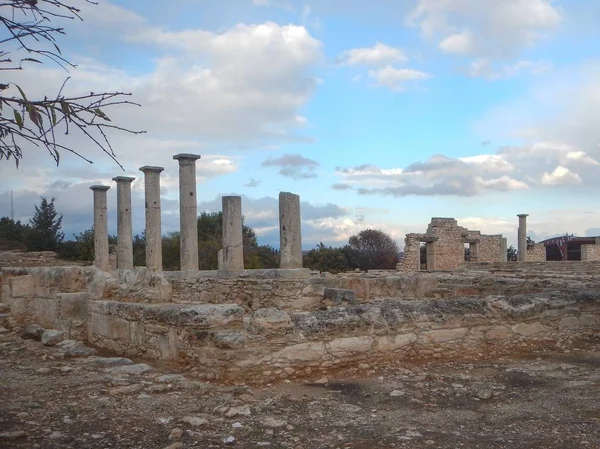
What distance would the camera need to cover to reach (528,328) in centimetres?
682

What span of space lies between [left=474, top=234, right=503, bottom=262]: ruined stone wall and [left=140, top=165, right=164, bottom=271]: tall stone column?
20.7 m

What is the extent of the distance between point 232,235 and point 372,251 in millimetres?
26625

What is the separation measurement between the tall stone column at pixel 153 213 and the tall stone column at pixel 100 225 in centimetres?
333

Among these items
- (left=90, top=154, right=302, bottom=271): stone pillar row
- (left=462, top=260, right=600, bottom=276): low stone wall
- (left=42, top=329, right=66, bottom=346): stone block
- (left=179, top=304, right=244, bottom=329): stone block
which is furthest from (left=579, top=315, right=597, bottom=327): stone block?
(left=462, top=260, right=600, bottom=276): low stone wall

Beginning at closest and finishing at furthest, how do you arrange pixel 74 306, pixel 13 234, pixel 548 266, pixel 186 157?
pixel 74 306 → pixel 186 157 → pixel 548 266 → pixel 13 234

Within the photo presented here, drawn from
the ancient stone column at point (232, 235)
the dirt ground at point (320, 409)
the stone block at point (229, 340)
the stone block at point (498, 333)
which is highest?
the ancient stone column at point (232, 235)

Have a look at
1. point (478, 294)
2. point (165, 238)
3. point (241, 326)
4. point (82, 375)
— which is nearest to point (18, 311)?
point (82, 375)

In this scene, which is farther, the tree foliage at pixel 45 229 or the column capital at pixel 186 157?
the tree foliage at pixel 45 229

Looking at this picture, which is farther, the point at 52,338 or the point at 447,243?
the point at 447,243

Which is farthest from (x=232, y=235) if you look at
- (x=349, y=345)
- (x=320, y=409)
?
(x=320, y=409)

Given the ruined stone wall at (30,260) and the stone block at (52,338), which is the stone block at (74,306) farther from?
Answer: the ruined stone wall at (30,260)

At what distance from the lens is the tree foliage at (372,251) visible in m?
37.0

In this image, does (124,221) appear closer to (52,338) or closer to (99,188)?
(99,188)

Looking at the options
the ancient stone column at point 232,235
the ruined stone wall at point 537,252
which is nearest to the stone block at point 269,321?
the ancient stone column at point 232,235
